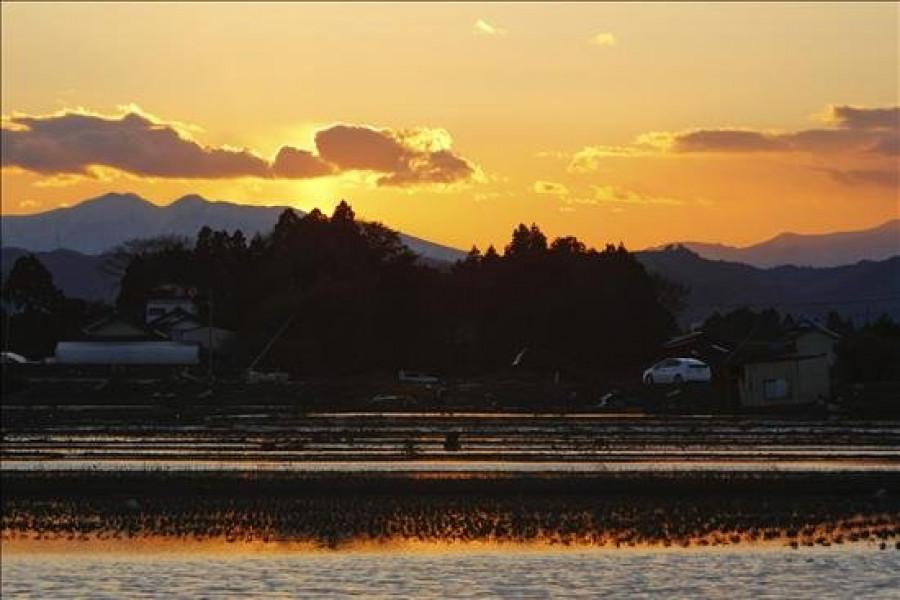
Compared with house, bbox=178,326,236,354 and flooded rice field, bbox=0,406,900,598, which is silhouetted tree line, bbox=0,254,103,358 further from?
flooded rice field, bbox=0,406,900,598

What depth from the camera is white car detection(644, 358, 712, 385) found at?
53.5 meters

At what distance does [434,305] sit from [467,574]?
5146cm

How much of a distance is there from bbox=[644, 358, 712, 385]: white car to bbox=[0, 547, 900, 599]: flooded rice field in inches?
1376

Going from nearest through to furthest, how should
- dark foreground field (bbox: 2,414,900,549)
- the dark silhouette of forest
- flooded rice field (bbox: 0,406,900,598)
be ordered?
flooded rice field (bbox: 0,406,900,598) → dark foreground field (bbox: 2,414,900,549) → the dark silhouette of forest

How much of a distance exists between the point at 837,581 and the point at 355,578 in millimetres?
5712

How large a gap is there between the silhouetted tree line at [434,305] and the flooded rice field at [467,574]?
4362cm

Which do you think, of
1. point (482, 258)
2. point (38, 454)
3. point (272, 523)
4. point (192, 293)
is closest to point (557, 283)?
point (482, 258)

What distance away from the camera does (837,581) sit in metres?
16.5

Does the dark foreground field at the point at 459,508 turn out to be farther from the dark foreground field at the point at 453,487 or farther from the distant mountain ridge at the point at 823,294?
the distant mountain ridge at the point at 823,294

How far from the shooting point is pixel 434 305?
6844 cm

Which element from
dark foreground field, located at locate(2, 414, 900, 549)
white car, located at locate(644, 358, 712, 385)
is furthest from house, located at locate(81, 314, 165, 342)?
dark foreground field, located at locate(2, 414, 900, 549)

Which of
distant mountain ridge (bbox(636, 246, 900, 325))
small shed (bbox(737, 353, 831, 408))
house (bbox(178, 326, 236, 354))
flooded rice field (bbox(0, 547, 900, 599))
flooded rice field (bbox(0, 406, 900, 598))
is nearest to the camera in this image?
flooded rice field (bbox(0, 547, 900, 599))

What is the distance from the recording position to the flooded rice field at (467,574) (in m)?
15.9

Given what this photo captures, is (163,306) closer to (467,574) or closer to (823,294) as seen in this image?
(467,574)
